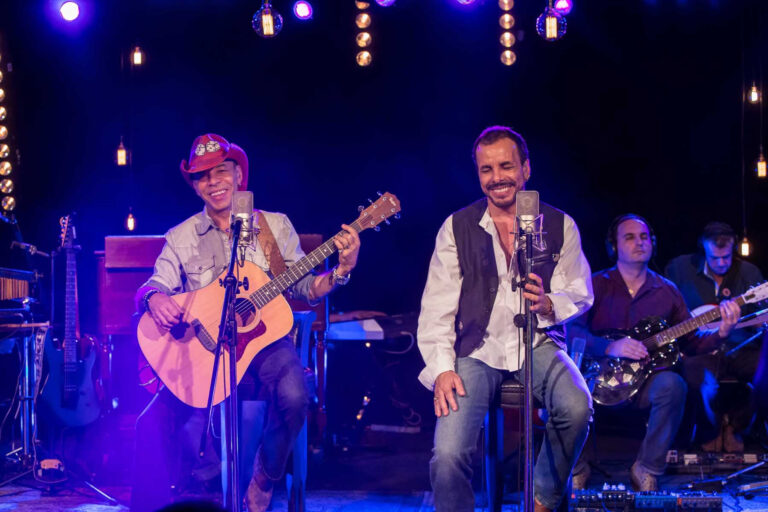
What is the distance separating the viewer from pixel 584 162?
7840 millimetres

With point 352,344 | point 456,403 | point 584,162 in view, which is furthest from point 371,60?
point 456,403

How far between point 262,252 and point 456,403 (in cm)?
161

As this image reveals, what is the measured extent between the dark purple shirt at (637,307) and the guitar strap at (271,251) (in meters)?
2.26

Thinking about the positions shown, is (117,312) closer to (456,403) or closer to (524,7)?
(456,403)

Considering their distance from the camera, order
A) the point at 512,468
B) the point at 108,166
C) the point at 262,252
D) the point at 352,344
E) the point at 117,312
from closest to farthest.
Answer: the point at 262,252, the point at 512,468, the point at 117,312, the point at 352,344, the point at 108,166

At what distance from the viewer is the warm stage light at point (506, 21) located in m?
7.64

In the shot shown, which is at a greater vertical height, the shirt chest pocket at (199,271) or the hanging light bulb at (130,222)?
the hanging light bulb at (130,222)

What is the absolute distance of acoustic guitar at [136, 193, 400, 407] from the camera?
4316 millimetres

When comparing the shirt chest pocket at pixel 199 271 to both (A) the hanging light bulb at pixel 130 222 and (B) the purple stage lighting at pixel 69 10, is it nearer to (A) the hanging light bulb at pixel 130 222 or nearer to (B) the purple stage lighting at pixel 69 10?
(A) the hanging light bulb at pixel 130 222

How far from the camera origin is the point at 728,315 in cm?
563

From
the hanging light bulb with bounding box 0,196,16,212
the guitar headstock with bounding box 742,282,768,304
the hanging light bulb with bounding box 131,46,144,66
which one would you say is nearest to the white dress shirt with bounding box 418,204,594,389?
the guitar headstock with bounding box 742,282,768,304

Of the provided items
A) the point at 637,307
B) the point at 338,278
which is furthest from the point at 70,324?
the point at 637,307


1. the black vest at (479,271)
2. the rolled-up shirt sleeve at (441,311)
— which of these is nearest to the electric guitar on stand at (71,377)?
the rolled-up shirt sleeve at (441,311)

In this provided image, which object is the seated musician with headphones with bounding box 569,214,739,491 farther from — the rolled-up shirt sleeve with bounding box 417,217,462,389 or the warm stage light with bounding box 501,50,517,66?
the warm stage light with bounding box 501,50,517,66
